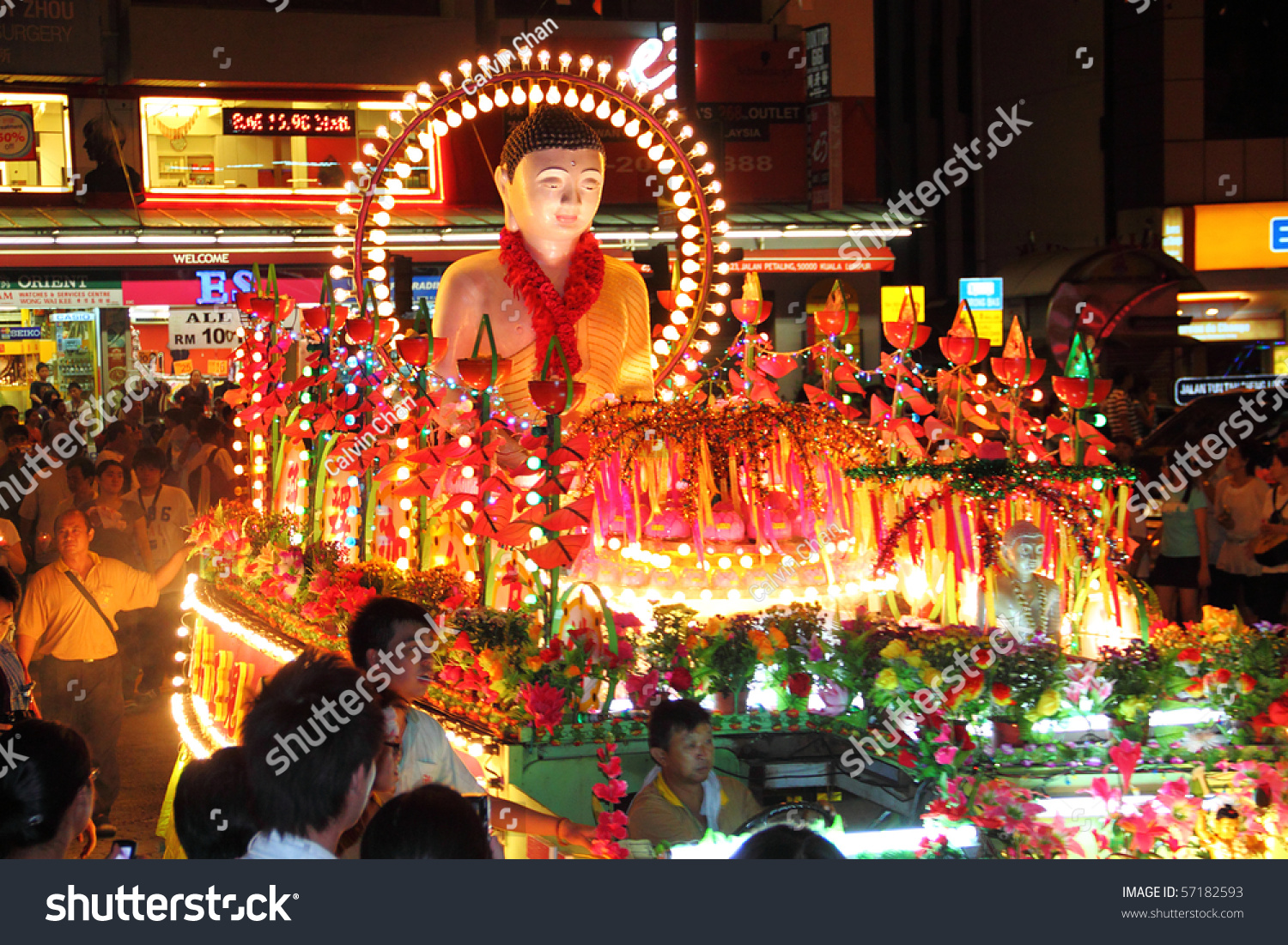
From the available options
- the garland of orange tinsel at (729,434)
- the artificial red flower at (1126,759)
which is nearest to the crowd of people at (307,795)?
the artificial red flower at (1126,759)

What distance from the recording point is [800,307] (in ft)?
79.2

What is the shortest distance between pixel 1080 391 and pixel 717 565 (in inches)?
72.7

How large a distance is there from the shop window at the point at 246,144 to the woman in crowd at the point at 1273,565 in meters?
14.8

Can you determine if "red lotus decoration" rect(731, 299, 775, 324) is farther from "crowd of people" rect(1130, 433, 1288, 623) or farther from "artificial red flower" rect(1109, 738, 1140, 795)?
"artificial red flower" rect(1109, 738, 1140, 795)

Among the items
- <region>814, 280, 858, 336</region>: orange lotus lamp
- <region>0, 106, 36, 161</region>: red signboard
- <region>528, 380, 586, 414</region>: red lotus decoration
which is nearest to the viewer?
<region>528, 380, 586, 414</region>: red lotus decoration

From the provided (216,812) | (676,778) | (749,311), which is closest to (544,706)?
(676,778)

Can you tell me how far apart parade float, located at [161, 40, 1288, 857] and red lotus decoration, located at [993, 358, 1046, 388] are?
2 centimetres

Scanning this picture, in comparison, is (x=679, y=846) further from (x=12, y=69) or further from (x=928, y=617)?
(x=12, y=69)

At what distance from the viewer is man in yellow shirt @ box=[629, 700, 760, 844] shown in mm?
4367

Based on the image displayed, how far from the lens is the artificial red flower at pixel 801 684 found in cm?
502

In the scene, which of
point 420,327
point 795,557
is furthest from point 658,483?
point 420,327

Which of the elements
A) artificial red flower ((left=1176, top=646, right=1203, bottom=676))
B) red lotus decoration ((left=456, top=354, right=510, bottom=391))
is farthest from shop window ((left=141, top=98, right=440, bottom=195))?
artificial red flower ((left=1176, top=646, right=1203, bottom=676))

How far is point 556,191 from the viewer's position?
7.16m

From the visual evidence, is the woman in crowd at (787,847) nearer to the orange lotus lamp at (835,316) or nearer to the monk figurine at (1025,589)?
the monk figurine at (1025,589)
